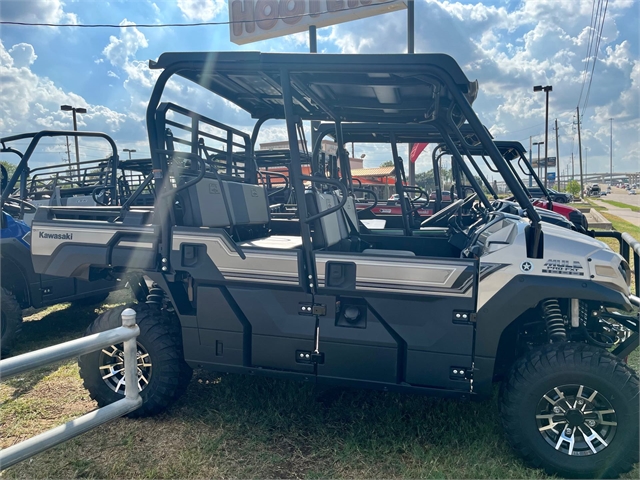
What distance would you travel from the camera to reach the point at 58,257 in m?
3.35

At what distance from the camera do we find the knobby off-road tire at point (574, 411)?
8.22 ft

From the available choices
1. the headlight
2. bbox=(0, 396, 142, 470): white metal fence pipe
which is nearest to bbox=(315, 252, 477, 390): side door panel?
the headlight

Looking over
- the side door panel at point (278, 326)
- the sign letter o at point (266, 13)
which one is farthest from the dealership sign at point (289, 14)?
the side door panel at point (278, 326)

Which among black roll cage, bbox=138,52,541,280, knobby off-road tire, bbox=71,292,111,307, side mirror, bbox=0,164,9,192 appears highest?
black roll cage, bbox=138,52,541,280

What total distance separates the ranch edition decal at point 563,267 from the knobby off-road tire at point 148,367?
7.72ft

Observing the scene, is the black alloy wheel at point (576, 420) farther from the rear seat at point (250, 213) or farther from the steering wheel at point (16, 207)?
the steering wheel at point (16, 207)

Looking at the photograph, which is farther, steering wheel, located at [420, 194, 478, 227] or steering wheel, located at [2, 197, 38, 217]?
steering wheel, located at [2, 197, 38, 217]

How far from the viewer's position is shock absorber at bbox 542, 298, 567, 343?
2678 millimetres

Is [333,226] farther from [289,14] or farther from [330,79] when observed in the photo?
[289,14]

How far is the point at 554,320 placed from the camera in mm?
2699

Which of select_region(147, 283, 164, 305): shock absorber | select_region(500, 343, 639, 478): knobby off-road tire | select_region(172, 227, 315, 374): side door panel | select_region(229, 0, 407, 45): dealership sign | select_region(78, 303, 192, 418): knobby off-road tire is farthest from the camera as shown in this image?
select_region(229, 0, 407, 45): dealership sign

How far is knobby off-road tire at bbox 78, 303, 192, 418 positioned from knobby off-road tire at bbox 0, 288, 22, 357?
1.74 metres

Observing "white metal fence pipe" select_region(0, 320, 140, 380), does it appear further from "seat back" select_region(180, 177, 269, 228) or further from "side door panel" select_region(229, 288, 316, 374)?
"seat back" select_region(180, 177, 269, 228)

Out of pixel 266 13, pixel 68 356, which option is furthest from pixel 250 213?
pixel 266 13
